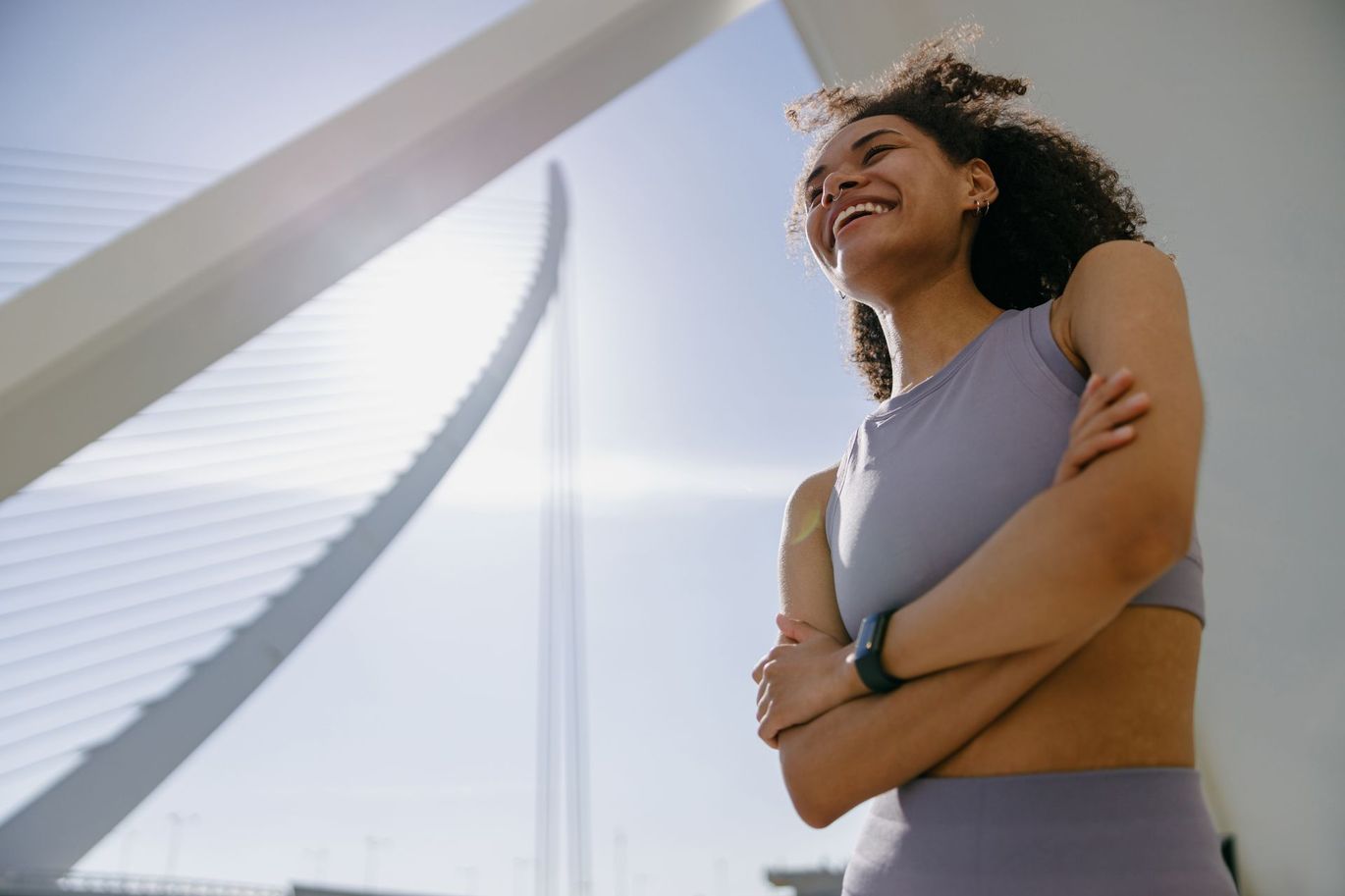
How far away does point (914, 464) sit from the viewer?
→ 1.17 meters

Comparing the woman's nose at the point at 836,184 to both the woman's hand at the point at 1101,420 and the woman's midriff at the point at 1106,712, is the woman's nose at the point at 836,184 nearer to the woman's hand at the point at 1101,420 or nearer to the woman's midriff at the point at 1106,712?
the woman's hand at the point at 1101,420

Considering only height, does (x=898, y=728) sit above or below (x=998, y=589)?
below

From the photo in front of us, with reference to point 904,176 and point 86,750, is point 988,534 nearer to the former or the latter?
point 904,176

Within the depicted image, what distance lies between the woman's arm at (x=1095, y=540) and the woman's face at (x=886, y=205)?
36cm

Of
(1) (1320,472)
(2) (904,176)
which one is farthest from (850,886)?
(1) (1320,472)

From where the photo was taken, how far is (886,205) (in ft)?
4.57

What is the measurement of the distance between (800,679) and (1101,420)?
0.46 metres

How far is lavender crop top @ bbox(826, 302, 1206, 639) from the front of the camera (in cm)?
109

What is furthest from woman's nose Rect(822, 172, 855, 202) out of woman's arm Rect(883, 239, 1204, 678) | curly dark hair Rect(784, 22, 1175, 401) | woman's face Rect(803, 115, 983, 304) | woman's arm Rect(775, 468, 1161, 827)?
woman's arm Rect(775, 468, 1161, 827)

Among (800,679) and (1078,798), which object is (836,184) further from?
(1078,798)

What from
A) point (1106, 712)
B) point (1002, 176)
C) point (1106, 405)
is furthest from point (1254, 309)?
point (1106, 712)

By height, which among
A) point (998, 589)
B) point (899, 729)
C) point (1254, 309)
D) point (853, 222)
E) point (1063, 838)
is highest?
point (1254, 309)

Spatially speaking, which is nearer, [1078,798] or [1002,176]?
[1078,798]

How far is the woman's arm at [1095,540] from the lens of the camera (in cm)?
93
